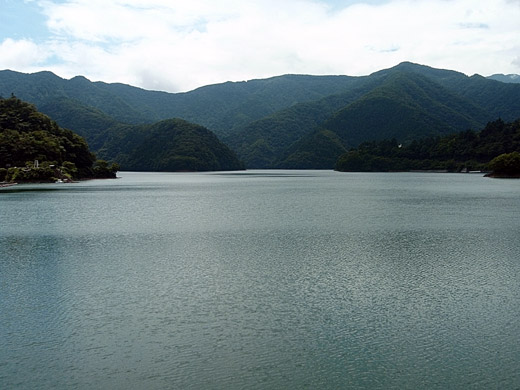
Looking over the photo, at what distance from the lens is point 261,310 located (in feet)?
63.2

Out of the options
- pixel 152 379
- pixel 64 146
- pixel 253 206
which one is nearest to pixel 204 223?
pixel 253 206

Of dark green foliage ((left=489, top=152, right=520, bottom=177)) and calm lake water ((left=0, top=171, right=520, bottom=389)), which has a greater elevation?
dark green foliage ((left=489, top=152, right=520, bottom=177))

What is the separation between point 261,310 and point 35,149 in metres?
143

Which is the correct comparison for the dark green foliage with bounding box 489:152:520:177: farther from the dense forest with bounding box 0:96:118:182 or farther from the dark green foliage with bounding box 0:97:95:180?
the dark green foliage with bounding box 0:97:95:180

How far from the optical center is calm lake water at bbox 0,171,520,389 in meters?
13.6

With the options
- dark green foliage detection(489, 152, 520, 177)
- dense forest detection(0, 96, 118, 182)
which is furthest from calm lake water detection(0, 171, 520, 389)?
dark green foliage detection(489, 152, 520, 177)

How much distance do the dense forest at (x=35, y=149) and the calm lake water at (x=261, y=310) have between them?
10893cm

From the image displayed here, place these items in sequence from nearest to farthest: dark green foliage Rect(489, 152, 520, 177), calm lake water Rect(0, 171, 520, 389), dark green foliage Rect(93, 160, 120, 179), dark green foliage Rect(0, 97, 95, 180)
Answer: calm lake water Rect(0, 171, 520, 389)
dark green foliage Rect(0, 97, 95, 180)
dark green foliage Rect(489, 152, 520, 177)
dark green foliage Rect(93, 160, 120, 179)

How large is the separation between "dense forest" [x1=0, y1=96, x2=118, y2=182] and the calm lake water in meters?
109

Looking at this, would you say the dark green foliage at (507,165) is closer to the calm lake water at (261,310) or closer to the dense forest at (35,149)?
the calm lake water at (261,310)

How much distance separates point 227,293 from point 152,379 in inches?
351

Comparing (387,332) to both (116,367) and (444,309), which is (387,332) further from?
(116,367)

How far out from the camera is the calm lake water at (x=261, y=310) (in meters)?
13.6

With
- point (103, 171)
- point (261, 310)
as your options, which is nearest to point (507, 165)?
point (103, 171)
